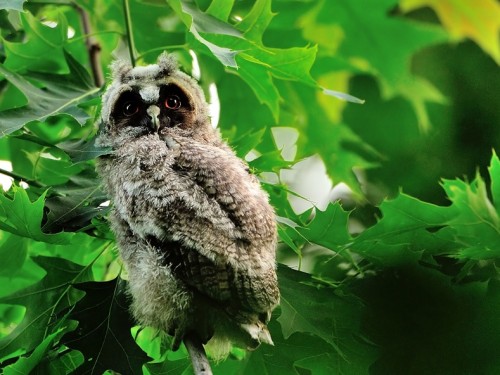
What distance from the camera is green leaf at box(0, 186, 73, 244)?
165cm

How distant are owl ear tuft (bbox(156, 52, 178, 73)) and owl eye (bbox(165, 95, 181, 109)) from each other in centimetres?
6

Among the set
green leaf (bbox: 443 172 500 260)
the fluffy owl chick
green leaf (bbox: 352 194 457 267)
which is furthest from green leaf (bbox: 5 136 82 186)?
green leaf (bbox: 443 172 500 260)

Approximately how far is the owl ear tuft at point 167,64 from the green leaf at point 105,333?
543 mm

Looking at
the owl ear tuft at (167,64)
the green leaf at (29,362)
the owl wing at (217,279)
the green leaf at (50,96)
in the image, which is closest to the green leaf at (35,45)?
the green leaf at (50,96)

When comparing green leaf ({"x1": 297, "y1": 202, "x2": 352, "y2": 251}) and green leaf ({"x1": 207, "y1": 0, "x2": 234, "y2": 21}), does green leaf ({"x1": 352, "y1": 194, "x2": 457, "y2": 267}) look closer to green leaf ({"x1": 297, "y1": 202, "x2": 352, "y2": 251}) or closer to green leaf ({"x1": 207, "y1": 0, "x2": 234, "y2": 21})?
green leaf ({"x1": 297, "y1": 202, "x2": 352, "y2": 251})

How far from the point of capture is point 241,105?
2.60 metres

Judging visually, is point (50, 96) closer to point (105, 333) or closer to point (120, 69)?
point (120, 69)

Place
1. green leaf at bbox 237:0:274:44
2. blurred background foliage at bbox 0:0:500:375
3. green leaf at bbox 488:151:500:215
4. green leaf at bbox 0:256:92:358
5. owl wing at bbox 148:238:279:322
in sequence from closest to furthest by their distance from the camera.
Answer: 1. blurred background foliage at bbox 0:0:500:375
2. owl wing at bbox 148:238:279:322
3. green leaf at bbox 488:151:500:215
4. green leaf at bbox 0:256:92:358
5. green leaf at bbox 237:0:274:44

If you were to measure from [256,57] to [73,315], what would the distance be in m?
0.77

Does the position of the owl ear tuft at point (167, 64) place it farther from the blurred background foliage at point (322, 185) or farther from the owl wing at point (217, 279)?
the owl wing at point (217, 279)

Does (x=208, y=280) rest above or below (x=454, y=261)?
above

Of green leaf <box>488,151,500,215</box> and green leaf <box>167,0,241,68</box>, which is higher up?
green leaf <box>167,0,241,68</box>

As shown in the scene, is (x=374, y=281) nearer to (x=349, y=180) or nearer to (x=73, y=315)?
(x=73, y=315)

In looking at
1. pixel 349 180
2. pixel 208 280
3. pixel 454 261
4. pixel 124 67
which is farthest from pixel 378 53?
pixel 208 280
